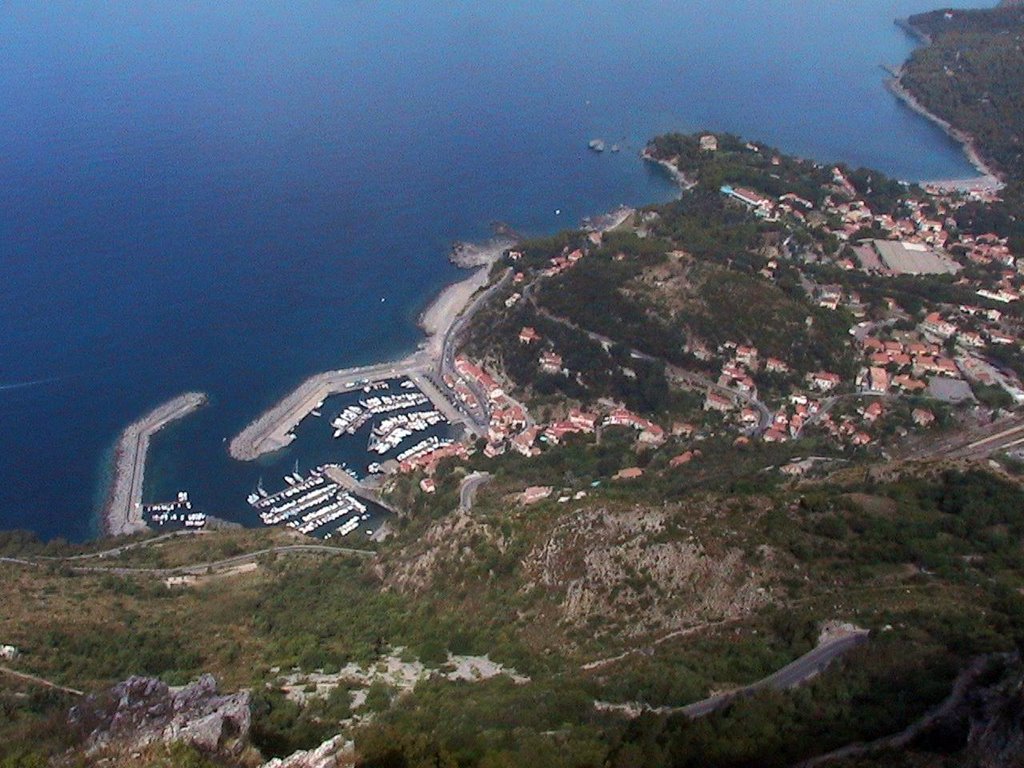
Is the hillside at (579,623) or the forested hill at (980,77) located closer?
the hillside at (579,623)

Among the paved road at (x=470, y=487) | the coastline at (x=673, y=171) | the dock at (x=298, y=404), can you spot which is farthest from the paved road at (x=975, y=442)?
the coastline at (x=673, y=171)

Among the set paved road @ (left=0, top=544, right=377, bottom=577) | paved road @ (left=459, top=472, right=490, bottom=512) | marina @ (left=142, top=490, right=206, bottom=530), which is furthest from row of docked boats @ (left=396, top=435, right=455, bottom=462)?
paved road @ (left=0, top=544, right=377, bottom=577)

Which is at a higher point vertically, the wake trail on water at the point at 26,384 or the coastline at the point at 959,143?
the wake trail on water at the point at 26,384

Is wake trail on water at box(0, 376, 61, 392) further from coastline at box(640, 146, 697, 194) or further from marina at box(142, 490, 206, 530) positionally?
coastline at box(640, 146, 697, 194)

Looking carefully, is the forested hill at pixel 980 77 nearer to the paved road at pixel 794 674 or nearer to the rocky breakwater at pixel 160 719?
the paved road at pixel 794 674

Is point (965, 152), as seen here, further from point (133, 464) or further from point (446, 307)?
point (133, 464)
